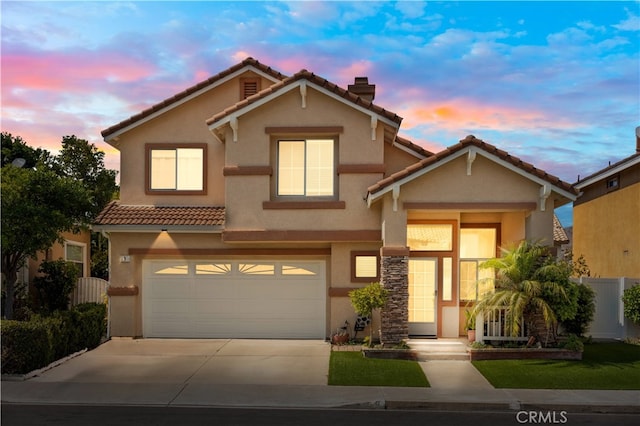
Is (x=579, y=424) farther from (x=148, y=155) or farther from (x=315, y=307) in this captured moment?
(x=148, y=155)

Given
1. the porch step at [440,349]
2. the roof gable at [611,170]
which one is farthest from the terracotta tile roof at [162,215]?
the roof gable at [611,170]

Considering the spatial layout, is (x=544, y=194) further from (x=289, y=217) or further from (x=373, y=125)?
(x=289, y=217)

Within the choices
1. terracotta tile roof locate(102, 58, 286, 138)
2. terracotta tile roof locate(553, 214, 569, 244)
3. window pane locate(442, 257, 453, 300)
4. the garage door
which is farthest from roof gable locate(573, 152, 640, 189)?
terracotta tile roof locate(102, 58, 286, 138)

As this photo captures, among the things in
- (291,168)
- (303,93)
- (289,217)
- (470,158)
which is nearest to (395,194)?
(470,158)

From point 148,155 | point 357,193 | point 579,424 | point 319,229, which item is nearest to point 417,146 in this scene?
point 357,193

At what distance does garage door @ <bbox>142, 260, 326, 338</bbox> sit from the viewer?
56.8 feet

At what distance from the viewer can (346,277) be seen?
660 inches

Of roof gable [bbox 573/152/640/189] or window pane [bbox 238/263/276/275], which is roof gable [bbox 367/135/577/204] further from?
roof gable [bbox 573/152/640/189]

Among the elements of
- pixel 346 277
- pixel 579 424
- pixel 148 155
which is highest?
pixel 148 155

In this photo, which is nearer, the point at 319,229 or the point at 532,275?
the point at 532,275

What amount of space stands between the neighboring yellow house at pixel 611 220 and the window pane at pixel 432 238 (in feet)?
16.8

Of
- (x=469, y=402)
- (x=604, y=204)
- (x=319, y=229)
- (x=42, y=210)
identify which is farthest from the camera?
(x=604, y=204)

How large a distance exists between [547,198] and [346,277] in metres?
5.66
